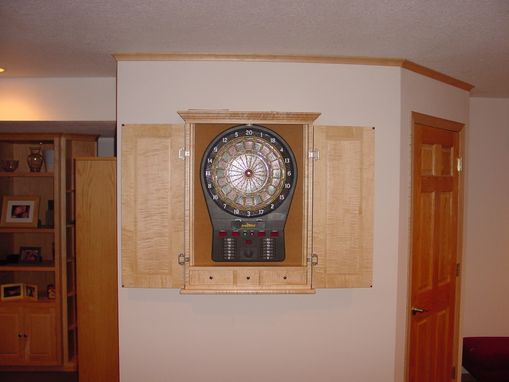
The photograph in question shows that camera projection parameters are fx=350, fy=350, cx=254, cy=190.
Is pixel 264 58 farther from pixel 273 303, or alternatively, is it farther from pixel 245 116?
pixel 273 303

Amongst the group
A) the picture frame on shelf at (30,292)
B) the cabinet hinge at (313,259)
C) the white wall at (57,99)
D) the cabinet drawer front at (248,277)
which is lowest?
the picture frame on shelf at (30,292)

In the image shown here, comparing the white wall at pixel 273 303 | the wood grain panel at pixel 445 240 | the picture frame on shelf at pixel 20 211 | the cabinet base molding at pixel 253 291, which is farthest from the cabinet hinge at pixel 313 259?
the picture frame on shelf at pixel 20 211

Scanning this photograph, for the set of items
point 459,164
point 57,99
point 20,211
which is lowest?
point 20,211

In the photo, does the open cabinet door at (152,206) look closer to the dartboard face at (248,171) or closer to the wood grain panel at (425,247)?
the dartboard face at (248,171)

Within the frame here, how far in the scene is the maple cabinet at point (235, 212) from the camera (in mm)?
1963

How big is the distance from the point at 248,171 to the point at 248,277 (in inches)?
23.9

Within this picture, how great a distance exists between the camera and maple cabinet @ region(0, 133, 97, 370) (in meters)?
3.03

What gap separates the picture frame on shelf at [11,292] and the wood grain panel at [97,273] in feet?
4.37

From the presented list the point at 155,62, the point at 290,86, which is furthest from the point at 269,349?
the point at 155,62

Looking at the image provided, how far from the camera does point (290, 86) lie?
2.10 meters

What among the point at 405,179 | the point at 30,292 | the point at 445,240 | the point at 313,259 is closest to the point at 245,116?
the point at 313,259

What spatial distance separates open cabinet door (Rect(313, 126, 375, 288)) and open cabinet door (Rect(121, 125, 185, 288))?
792mm

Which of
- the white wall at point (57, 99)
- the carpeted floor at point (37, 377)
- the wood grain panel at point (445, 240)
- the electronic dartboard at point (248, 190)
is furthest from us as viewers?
the carpeted floor at point (37, 377)

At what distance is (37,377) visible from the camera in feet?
10.1
